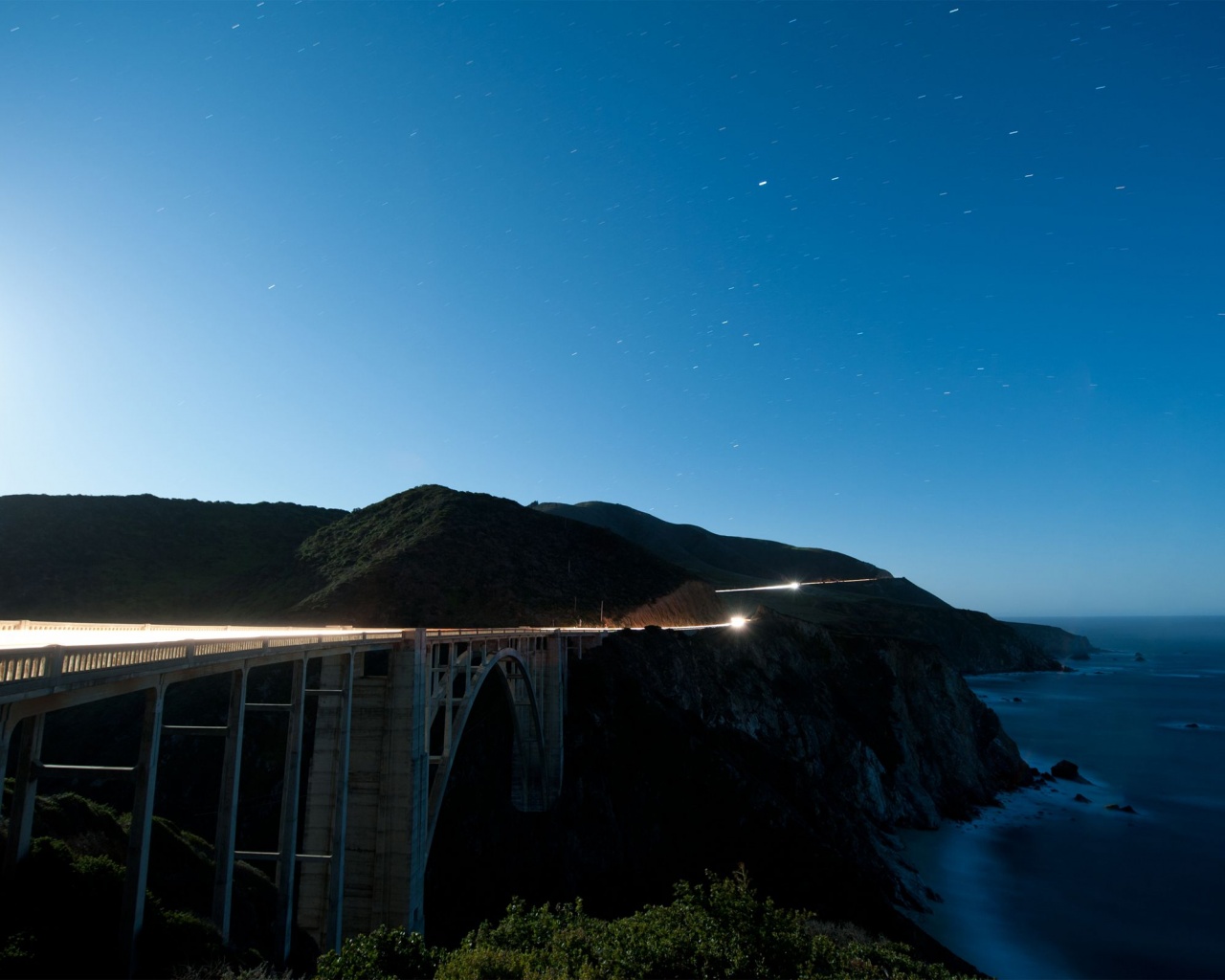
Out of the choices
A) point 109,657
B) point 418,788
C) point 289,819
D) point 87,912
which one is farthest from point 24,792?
point 418,788

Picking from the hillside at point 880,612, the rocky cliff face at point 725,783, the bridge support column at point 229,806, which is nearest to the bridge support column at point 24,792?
the bridge support column at point 229,806

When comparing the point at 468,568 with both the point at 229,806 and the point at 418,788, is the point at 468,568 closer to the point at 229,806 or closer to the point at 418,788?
the point at 418,788

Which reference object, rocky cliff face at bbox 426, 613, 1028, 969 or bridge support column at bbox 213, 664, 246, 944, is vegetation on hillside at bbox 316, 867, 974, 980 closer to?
bridge support column at bbox 213, 664, 246, 944

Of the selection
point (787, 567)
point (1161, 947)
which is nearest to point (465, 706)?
point (1161, 947)

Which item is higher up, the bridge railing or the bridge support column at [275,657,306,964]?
the bridge railing

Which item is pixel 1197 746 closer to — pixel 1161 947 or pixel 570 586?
pixel 1161 947

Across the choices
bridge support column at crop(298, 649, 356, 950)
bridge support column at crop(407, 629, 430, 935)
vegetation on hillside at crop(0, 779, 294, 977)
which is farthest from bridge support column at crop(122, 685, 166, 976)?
bridge support column at crop(407, 629, 430, 935)
